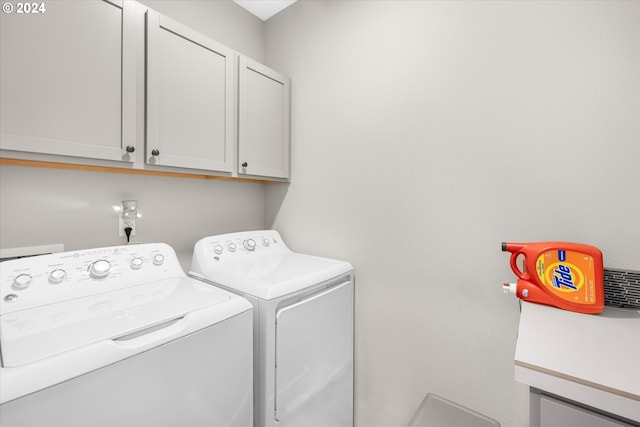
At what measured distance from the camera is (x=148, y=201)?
5.18 feet

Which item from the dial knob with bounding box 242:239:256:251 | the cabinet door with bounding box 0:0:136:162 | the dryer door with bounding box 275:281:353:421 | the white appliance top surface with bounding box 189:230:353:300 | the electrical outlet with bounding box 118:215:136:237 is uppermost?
the cabinet door with bounding box 0:0:136:162

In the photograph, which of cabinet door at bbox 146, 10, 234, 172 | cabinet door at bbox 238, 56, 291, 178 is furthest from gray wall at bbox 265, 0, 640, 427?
cabinet door at bbox 146, 10, 234, 172

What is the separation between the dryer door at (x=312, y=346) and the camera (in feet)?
4.00

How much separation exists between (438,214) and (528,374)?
892mm

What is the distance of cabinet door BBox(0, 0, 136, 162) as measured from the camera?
0.96m

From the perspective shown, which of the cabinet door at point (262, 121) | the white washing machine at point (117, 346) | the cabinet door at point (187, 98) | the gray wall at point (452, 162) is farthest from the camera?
the cabinet door at point (262, 121)

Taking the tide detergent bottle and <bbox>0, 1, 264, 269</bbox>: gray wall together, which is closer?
the tide detergent bottle

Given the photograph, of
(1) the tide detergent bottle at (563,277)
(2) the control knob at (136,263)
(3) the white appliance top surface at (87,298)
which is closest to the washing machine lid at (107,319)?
(3) the white appliance top surface at (87,298)

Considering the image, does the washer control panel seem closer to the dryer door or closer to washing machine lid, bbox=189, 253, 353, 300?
washing machine lid, bbox=189, 253, 353, 300

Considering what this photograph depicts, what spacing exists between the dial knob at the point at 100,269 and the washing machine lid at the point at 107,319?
89 mm

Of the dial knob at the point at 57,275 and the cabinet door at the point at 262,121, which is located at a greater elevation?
the cabinet door at the point at 262,121

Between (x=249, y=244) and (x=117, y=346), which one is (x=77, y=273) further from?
(x=249, y=244)

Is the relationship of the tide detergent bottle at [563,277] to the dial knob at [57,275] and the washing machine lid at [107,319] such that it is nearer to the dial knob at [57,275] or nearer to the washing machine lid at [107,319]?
the washing machine lid at [107,319]

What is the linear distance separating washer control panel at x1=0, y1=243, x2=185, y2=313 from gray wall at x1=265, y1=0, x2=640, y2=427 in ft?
3.15
